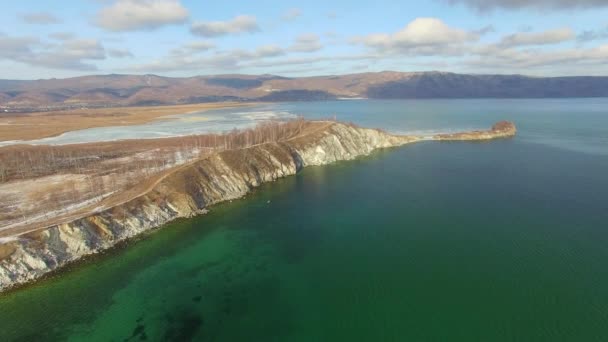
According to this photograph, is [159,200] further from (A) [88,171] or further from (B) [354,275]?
(A) [88,171]

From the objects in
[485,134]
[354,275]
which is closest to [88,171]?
[354,275]

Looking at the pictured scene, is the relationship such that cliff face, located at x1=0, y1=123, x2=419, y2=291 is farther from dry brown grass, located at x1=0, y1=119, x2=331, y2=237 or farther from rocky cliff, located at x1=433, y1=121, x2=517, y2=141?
rocky cliff, located at x1=433, y1=121, x2=517, y2=141

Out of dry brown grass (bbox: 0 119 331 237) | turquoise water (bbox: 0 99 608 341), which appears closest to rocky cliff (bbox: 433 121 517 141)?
dry brown grass (bbox: 0 119 331 237)

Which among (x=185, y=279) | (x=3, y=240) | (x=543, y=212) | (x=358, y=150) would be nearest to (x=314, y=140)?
(x=358, y=150)

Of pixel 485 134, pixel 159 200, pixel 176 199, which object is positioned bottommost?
pixel 176 199

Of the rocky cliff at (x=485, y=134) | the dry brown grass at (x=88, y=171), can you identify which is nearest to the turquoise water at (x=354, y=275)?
the dry brown grass at (x=88, y=171)

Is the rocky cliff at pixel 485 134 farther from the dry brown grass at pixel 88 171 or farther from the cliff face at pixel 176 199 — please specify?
the dry brown grass at pixel 88 171

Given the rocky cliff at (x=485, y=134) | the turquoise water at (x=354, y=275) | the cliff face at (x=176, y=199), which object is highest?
the rocky cliff at (x=485, y=134)
